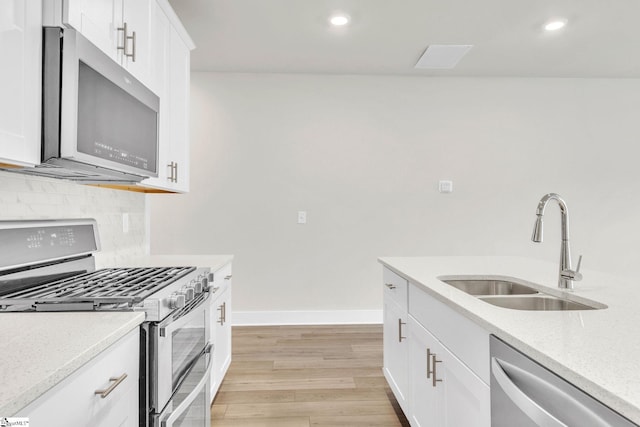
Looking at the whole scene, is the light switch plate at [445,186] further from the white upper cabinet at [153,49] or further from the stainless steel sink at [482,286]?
the white upper cabinet at [153,49]

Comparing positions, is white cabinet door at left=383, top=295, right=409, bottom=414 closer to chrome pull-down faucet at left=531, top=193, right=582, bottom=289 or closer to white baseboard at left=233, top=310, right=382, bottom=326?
chrome pull-down faucet at left=531, top=193, right=582, bottom=289

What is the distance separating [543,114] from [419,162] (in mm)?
1405

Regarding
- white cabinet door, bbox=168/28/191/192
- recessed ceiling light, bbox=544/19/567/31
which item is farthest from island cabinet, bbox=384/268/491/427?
recessed ceiling light, bbox=544/19/567/31

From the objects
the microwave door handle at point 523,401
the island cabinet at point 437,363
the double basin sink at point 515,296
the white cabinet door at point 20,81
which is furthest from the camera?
the double basin sink at point 515,296

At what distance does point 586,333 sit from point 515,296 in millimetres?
560

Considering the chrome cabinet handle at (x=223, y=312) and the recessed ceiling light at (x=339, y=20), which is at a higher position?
the recessed ceiling light at (x=339, y=20)

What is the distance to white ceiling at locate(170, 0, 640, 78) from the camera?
2576mm

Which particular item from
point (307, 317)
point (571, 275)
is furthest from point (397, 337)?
point (307, 317)

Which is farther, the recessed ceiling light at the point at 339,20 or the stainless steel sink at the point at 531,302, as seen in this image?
the recessed ceiling light at the point at 339,20

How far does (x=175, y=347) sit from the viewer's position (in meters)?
1.26

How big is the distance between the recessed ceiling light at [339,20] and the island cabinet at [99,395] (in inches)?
97.1

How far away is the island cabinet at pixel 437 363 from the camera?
1109 millimetres

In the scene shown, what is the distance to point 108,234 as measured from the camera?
204cm

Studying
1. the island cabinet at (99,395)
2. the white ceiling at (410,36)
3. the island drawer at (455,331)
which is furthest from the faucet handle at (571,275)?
the white ceiling at (410,36)
